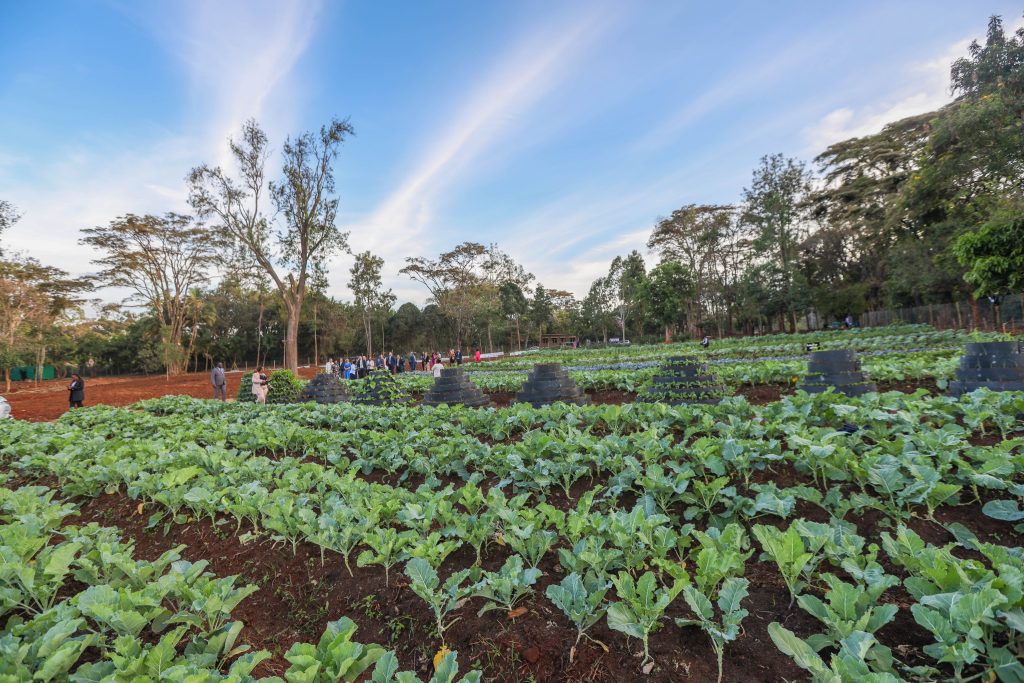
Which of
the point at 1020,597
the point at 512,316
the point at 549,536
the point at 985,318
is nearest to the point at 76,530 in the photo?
the point at 549,536

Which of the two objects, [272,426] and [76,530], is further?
[272,426]

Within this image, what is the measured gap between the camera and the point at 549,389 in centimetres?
821

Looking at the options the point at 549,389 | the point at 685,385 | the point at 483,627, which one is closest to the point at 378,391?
the point at 549,389

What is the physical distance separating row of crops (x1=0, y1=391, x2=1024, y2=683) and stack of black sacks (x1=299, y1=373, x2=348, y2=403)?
20.4 ft

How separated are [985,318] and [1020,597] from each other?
3015 centimetres

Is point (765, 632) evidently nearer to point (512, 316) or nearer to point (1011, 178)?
point (1011, 178)

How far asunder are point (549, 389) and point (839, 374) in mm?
4441

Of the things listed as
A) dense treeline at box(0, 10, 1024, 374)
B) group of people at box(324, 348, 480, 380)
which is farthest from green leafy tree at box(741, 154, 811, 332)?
group of people at box(324, 348, 480, 380)

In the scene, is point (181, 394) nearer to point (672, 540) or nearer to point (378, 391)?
point (378, 391)

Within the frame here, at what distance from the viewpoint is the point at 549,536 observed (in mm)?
2254

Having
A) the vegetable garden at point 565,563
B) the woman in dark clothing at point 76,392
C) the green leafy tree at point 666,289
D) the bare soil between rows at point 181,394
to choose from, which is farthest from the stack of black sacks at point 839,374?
the green leafy tree at point 666,289

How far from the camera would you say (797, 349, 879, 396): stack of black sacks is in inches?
237

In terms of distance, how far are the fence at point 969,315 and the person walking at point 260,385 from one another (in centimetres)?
2763

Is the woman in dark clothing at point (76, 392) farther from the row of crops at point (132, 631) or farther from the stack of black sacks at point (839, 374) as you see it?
the stack of black sacks at point (839, 374)
